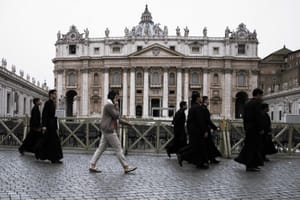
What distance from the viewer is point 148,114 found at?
224 ft

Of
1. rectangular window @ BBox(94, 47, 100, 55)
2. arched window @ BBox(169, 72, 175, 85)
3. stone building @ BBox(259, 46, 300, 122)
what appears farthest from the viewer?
rectangular window @ BBox(94, 47, 100, 55)

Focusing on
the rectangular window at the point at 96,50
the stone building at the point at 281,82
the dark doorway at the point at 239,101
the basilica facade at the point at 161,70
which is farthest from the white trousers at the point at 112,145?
the dark doorway at the point at 239,101

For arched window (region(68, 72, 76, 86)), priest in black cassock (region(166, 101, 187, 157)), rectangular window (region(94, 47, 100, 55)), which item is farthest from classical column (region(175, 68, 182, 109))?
priest in black cassock (region(166, 101, 187, 157))

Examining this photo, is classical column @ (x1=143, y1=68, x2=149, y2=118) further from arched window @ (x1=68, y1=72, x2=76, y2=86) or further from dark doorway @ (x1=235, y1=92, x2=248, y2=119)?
dark doorway @ (x1=235, y1=92, x2=248, y2=119)

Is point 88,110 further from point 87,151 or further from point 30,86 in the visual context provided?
point 87,151

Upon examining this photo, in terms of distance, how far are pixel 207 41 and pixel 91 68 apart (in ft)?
69.1

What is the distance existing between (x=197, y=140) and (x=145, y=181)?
2.82m

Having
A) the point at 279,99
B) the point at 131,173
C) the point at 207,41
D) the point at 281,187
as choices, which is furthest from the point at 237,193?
the point at 207,41

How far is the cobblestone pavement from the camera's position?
21.8 ft

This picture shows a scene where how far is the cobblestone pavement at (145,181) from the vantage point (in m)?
6.65

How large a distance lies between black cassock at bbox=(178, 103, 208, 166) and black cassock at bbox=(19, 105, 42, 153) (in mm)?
4750

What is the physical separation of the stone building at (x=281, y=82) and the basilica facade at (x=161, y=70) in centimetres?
595

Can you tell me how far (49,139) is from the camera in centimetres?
1105

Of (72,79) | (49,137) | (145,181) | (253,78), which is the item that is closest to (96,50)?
(72,79)
